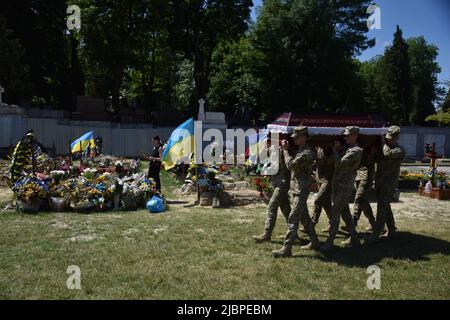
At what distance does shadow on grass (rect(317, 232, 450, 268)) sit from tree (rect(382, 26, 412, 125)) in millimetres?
43949

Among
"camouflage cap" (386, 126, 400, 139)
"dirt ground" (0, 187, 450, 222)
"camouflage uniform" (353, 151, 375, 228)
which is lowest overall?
"dirt ground" (0, 187, 450, 222)

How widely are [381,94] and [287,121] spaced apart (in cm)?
4084

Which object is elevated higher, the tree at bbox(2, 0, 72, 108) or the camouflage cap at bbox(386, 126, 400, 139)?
the tree at bbox(2, 0, 72, 108)

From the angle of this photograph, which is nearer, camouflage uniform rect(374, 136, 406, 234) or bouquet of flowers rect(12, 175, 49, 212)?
camouflage uniform rect(374, 136, 406, 234)

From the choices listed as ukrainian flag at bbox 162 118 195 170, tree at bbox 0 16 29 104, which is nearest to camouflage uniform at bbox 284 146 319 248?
ukrainian flag at bbox 162 118 195 170

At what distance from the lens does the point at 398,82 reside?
48.9 m

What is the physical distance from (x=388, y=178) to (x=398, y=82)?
45.8 metres

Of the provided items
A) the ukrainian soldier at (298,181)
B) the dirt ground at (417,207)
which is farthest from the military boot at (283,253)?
the dirt ground at (417,207)

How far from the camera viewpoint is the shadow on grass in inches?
253

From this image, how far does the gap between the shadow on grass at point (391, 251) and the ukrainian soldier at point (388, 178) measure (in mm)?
286

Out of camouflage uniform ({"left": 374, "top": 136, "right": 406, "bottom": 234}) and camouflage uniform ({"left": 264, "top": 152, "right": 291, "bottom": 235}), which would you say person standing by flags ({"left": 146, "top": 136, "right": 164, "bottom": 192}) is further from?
camouflage uniform ({"left": 374, "top": 136, "right": 406, "bottom": 234})

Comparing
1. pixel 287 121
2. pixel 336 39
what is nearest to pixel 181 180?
pixel 287 121

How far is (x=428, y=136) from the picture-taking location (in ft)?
118

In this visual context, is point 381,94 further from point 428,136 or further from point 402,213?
point 402,213
